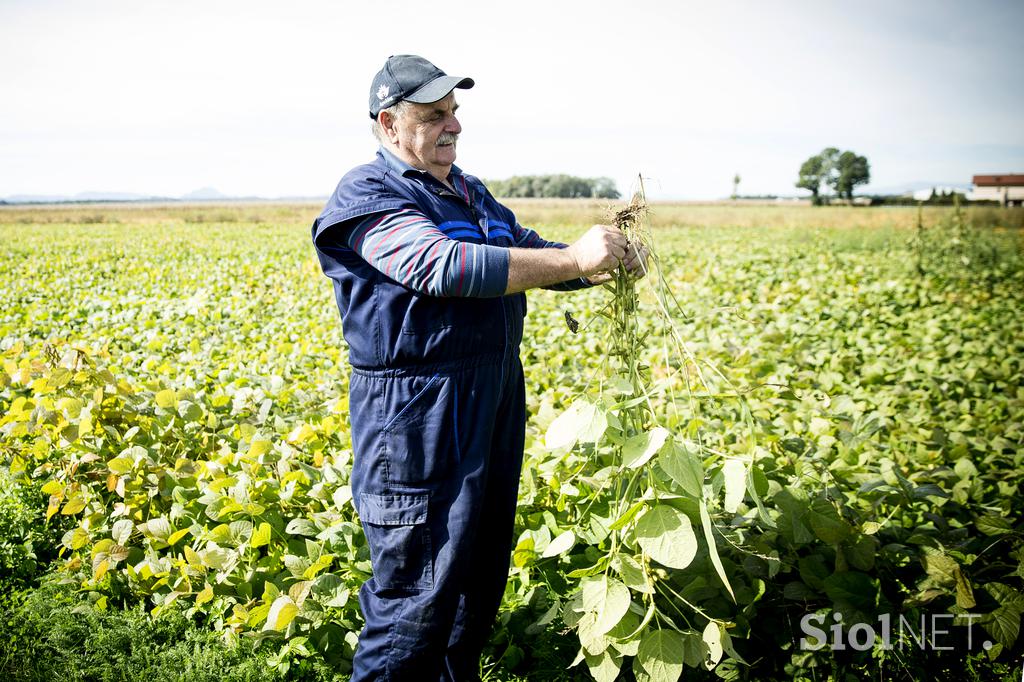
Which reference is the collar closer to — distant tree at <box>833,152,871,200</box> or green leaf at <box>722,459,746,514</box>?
green leaf at <box>722,459,746,514</box>

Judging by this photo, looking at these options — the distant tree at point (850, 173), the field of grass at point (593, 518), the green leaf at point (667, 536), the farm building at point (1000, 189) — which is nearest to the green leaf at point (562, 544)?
the field of grass at point (593, 518)

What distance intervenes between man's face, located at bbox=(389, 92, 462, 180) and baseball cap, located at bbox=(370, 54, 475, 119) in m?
0.04

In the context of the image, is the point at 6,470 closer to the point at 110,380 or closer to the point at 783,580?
the point at 110,380

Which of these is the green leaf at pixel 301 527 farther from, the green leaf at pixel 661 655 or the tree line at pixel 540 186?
the tree line at pixel 540 186

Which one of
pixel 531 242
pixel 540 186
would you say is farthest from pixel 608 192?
pixel 540 186

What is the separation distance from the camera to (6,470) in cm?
286

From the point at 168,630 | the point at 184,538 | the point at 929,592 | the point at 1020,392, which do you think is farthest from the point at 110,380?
the point at 1020,392

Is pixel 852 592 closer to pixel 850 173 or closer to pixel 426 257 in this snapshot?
pixel 426 257

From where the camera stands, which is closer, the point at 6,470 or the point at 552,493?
the point at 552,493

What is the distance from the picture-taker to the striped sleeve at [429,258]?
1461mm

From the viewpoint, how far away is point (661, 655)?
1614 mm

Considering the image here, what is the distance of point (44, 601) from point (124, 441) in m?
0.71

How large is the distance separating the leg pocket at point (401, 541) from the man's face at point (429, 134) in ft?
3.00

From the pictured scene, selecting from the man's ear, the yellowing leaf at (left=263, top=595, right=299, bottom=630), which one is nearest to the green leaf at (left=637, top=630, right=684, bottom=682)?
the yellowing leaf at (left=263, top=595, right=299, bottom=630)
